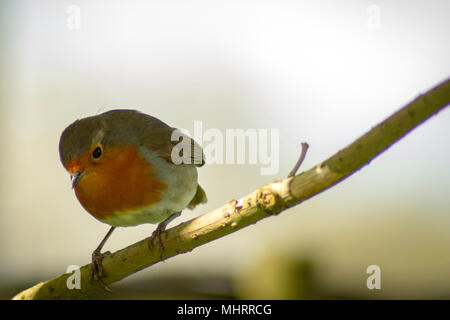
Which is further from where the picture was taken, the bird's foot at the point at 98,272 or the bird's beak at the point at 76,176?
the bird's foot at the point at 98,272

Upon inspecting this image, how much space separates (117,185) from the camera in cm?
246

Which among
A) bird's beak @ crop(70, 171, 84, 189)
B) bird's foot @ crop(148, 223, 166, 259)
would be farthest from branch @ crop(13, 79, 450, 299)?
bird's beak @ crop(70, 171, 84, 189)

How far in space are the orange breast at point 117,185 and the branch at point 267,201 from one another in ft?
0.74

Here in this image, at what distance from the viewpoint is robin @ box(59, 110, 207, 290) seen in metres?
2.40

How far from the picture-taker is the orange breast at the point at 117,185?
245 cm

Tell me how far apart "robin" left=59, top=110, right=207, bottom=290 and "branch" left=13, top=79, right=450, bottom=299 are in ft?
0.29

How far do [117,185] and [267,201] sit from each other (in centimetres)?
93

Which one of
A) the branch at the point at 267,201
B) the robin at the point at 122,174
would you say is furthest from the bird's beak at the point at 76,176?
the branch at the point at 267,201

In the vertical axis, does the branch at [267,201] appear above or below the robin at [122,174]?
below

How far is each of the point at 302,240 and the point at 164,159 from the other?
95.2 inches

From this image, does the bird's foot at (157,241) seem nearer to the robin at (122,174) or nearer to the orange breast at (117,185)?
the robin at (122,174)

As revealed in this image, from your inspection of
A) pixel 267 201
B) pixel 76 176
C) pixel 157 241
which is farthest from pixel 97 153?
pixel 267 201

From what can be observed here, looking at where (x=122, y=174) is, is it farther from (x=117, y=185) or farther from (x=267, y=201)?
(x=267, y=201)

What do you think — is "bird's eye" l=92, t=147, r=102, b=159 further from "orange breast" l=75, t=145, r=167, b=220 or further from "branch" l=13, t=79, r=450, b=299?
"branch" l=13, t=79, r=450, b=299
